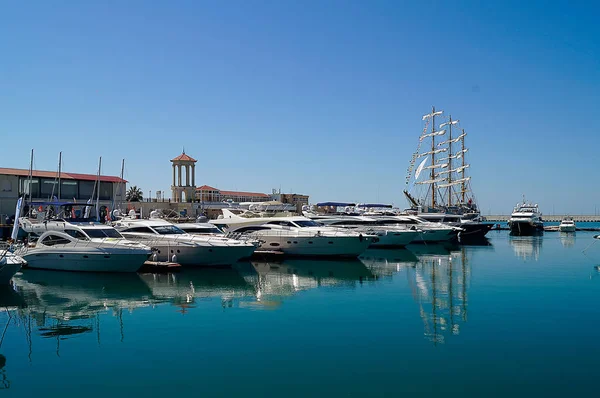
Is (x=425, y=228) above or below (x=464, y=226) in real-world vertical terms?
below

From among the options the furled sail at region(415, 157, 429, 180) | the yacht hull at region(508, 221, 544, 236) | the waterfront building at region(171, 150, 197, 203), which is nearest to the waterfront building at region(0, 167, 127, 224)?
the waterfront building at region(171, 150, 197, 203)

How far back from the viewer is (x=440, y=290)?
2648 cm

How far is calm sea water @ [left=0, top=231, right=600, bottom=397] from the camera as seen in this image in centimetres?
1274

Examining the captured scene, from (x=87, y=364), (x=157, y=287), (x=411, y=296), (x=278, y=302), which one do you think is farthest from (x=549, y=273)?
(x=87, y=364)

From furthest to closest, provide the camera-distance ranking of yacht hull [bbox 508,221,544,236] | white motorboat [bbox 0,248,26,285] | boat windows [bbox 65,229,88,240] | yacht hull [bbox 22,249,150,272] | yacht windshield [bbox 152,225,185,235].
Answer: yacht hull [bbox 508,221,544,236]
yacht windshield [bbox 152,225,185,235]
boat windows [bbox 65,229,88,240]
yacht hull [bbox 22,249,150,272]
white motorboat [bbox 0,248,26,285]

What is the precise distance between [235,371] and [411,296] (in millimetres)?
13177

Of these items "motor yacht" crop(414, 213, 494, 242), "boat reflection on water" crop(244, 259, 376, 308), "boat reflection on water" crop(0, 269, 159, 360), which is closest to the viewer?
"boat reflection on water" crop(0, 269, 159, 360)

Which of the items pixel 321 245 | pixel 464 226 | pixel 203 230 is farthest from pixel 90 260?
pixel 464 226

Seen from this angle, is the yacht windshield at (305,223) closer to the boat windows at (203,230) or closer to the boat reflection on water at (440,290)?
the boat windows at (203,230)

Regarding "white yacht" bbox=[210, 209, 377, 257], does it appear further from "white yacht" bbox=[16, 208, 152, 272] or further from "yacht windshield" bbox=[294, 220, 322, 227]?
"white yacht" bbox=[16, 208, 152, 272]

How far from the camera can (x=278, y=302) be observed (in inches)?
906

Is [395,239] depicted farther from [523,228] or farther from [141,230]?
[523,228]

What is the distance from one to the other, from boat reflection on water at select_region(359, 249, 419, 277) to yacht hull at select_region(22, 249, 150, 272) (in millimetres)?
14736

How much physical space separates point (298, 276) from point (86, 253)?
12314mm
